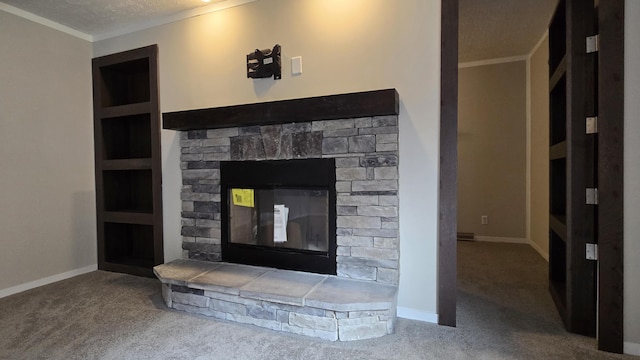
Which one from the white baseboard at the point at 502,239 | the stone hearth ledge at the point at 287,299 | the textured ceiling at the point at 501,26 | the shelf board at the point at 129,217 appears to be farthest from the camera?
the white baseboard at the point at 502,239

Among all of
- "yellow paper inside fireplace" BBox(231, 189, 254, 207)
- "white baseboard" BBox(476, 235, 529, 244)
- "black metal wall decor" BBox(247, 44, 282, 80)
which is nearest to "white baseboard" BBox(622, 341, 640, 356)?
"yellow paper inside fireplace" BBox(231, 189, 254, 207)

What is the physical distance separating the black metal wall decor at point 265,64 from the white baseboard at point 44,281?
8.92ft

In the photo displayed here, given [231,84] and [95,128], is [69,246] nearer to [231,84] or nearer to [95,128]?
[95,128]

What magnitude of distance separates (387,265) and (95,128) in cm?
334

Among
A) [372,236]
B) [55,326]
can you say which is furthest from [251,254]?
[55,326]

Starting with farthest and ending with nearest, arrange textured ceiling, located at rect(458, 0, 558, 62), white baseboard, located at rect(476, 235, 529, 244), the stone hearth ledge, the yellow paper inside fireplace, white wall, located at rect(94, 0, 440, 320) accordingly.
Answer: white baseboard, located at rect(476, 235, 529, 244) → textured ceiling, located at rect(458, 0, 558, 62) → the yellow paper inside fireplace → white wall, located at rect(94, 0, 440, 320) → the stone hearth ledge

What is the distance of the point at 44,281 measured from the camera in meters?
3.02

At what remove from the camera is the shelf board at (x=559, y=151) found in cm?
224

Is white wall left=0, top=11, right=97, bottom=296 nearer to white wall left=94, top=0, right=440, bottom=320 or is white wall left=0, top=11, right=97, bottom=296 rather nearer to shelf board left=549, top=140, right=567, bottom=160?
white wall left=94, top=0, right=440, bottom=320

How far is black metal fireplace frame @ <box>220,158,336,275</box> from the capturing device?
7.85 ft

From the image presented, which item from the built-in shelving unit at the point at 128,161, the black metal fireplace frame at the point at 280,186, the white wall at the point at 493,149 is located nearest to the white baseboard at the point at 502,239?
the white wall at the point at 493,149

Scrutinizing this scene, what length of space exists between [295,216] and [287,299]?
73 cm

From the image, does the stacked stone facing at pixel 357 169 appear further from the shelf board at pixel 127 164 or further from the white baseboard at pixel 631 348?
the white baseboard at pixel 631 348

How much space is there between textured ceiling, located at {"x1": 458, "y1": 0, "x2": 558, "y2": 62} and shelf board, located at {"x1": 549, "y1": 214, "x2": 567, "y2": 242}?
198 centimetres
